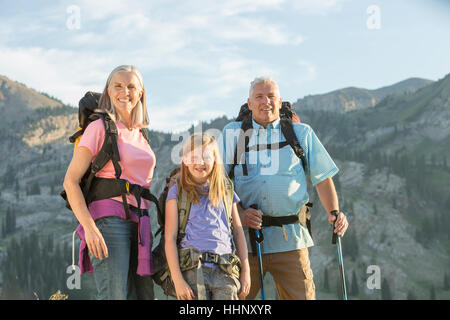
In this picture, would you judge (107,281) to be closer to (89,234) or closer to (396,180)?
(89,234)

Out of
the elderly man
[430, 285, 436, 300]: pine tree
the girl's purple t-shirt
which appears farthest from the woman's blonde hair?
[430, 285, 436, 300]: pine tree

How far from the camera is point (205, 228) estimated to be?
478cm

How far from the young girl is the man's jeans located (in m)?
0.37

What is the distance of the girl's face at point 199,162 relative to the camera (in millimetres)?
4840

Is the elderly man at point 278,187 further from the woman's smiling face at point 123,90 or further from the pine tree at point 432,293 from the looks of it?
the pine tree at point 432,293

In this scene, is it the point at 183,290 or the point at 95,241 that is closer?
the point at 95,241

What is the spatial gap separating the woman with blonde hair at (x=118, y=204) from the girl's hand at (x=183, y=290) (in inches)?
14.1

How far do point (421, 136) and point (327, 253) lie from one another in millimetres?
72053

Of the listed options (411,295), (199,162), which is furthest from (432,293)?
(199,162)

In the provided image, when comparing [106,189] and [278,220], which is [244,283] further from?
[106,189]

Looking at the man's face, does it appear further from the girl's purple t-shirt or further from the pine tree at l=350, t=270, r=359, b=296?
the pine tree at l=350, t=270, r=359, b=296

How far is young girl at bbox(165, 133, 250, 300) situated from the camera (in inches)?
180

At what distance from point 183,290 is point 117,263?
650mm

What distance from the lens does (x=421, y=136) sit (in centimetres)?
18725
